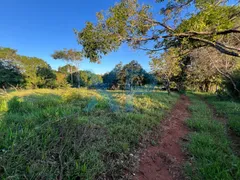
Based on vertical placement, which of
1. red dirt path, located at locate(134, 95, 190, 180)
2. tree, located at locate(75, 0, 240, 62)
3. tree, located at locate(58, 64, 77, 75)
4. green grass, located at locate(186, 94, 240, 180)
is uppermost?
tree, located at locate(58, 64, 77, 75)

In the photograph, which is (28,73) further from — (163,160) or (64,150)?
(163,160)

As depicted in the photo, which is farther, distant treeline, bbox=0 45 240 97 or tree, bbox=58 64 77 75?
tree, bbox=58 64 77 75

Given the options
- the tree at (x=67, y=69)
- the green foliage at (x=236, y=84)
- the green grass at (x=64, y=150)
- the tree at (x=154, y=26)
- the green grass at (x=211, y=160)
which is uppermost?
the tree at (x=67, y=69)

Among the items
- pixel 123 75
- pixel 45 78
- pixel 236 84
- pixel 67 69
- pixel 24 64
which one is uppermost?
pixel 67 69

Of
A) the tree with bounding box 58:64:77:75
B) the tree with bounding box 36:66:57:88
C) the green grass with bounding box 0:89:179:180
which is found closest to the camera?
the green grass with bounding box 0:89:179:180

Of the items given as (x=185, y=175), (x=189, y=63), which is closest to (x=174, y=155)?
(x=185, y=175)

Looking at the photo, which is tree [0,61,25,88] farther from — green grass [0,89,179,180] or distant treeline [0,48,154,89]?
green grass [0,89,179,180]

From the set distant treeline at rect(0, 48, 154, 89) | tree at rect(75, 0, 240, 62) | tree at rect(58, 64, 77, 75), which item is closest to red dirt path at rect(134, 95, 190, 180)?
tree at rect(75, 0, 240, 62)

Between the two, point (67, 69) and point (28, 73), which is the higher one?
point (67, 69)

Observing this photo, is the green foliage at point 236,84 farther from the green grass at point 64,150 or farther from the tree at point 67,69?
the tree at point 67,69

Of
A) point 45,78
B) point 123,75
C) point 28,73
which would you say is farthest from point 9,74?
point 123,75

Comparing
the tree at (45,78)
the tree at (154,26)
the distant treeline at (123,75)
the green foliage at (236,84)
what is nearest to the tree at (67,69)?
the distant treeline at (123,75)

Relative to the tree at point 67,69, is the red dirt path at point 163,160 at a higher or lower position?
lower

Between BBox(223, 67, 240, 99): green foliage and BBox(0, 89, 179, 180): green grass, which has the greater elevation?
BBox(223, 67, 240, 99): green foliage
